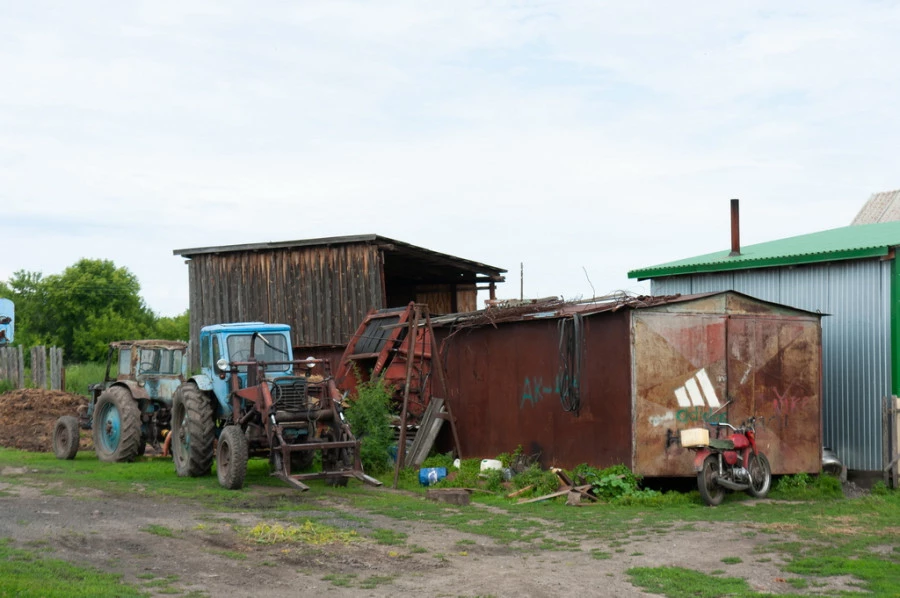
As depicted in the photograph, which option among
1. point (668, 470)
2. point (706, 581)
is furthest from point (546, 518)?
point (706, 581)

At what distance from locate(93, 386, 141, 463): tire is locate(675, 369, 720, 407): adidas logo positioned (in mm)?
9947

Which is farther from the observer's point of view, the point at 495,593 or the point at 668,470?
the point at 668,470

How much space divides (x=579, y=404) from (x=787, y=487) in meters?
3.36

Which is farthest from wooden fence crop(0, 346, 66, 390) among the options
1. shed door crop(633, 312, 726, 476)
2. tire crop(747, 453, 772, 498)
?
tire crop(747, 453, 772, 498)

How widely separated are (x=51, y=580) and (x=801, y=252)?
1354 cm

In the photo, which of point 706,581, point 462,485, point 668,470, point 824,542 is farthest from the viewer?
point 462,485

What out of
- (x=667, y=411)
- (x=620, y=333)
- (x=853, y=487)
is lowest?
(x=853, y=487)

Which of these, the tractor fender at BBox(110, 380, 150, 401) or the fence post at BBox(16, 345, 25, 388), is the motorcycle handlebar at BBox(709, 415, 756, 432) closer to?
the tractor fender at BBox(110, 380, 150, 401)

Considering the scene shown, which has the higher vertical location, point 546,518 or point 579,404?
point 579,404

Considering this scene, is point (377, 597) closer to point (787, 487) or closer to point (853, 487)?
point (787, 487)

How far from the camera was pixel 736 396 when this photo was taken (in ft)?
50.9

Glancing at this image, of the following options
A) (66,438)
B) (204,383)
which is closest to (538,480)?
(204,383)

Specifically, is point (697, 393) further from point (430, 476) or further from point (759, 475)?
point (430, 476)

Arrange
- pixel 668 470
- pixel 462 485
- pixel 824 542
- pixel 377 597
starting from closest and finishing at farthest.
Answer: pixel 377 597
pixel 824 542
pixel 668 470
pixel 462 485
